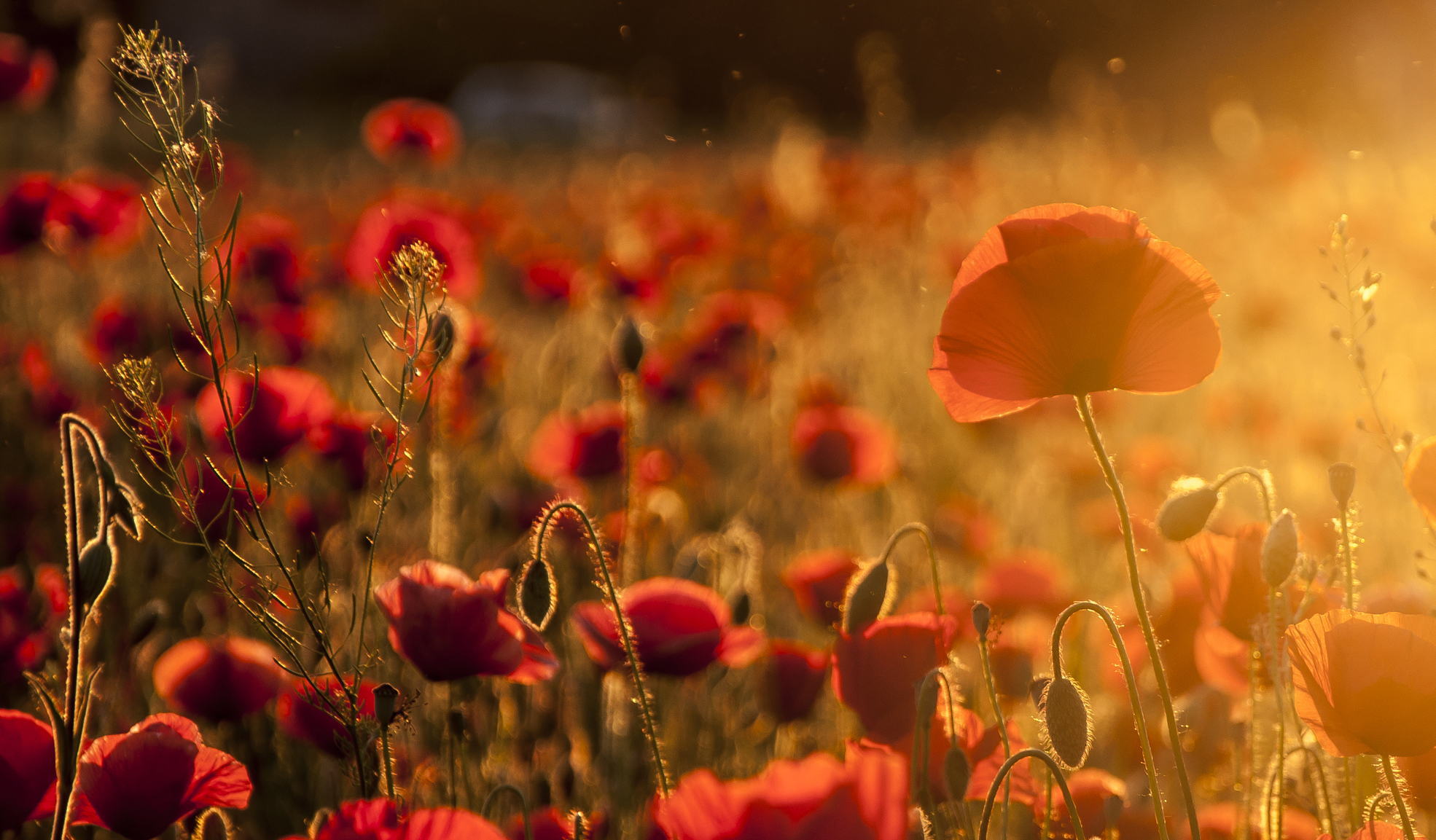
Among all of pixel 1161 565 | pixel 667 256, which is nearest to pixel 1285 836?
pixel 1161 565

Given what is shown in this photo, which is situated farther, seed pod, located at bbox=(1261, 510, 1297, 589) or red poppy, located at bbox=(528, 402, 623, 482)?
red poppy, located at bbox=(528, 402, 623, 482)

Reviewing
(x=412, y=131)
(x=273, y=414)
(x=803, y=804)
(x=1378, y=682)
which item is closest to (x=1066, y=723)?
(x=1378, y=682)

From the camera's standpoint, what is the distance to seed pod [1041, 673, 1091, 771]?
928mm

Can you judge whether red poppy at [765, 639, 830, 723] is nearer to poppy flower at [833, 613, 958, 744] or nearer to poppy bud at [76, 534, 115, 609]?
poppy flower at [833, 613, 958, 744]

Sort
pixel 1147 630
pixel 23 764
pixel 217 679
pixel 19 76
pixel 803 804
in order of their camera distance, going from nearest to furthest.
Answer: pixel 803 804
pixel 1147 630
pixel 23 764
pixel 217 679
pixel 19 76

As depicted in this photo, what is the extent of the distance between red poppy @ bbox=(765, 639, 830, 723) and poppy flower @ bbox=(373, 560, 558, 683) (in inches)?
16.3

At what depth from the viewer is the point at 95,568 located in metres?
0.93

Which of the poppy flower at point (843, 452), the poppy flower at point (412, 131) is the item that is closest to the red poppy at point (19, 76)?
the poppy flower at point (412, 131)

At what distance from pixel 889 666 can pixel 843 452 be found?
133cm

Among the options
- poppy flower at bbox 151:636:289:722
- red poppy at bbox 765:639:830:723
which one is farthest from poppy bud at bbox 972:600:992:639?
poppy flower at bbox 151:636:289:722

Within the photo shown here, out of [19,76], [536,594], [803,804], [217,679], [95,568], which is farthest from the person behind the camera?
[19,76]

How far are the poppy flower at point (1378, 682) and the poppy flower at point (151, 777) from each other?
82 centimetres

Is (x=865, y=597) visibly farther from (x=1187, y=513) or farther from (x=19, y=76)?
(x=19, y=76)

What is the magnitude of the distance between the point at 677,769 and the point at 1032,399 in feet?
4.04
